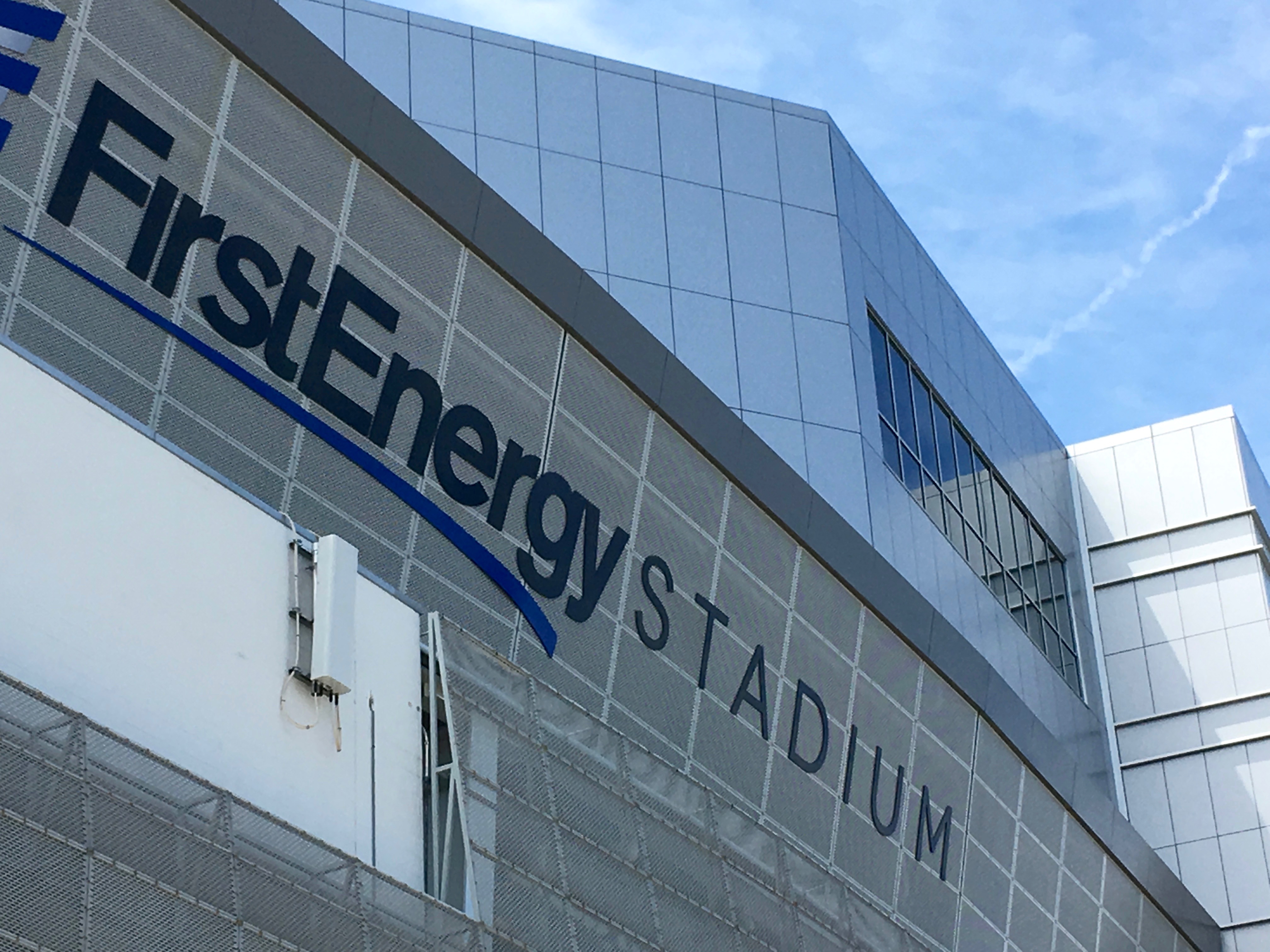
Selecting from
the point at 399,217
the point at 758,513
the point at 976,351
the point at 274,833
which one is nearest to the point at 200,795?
the point at 274,833

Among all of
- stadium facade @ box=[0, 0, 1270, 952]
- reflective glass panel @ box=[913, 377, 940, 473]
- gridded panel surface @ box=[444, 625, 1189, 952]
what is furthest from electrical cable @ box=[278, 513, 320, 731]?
reflective glass panel @ box=[913, 377, 940, 473]

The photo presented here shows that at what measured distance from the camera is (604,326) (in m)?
20.6

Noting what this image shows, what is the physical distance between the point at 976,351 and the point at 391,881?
31901 mm

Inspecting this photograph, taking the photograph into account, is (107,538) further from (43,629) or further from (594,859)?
(594,859)

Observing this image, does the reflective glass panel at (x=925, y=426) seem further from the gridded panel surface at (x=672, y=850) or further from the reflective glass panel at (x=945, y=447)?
the gridded panel surface at (x=672, y=850)

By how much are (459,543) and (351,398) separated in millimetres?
1930

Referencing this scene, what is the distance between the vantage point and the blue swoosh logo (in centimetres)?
1529

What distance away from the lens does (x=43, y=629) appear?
36.4ft

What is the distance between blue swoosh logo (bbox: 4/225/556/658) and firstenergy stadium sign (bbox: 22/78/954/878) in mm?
15

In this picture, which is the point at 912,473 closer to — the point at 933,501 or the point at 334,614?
the point at 933,501

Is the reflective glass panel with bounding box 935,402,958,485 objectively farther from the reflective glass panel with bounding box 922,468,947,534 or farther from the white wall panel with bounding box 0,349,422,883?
the white wall panel with bounding box 0,349,422,883

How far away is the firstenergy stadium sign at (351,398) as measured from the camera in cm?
1561

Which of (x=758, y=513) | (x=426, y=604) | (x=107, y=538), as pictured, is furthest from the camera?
(x=758, y=513)

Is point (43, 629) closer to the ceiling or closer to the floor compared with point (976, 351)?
closer to the floor
